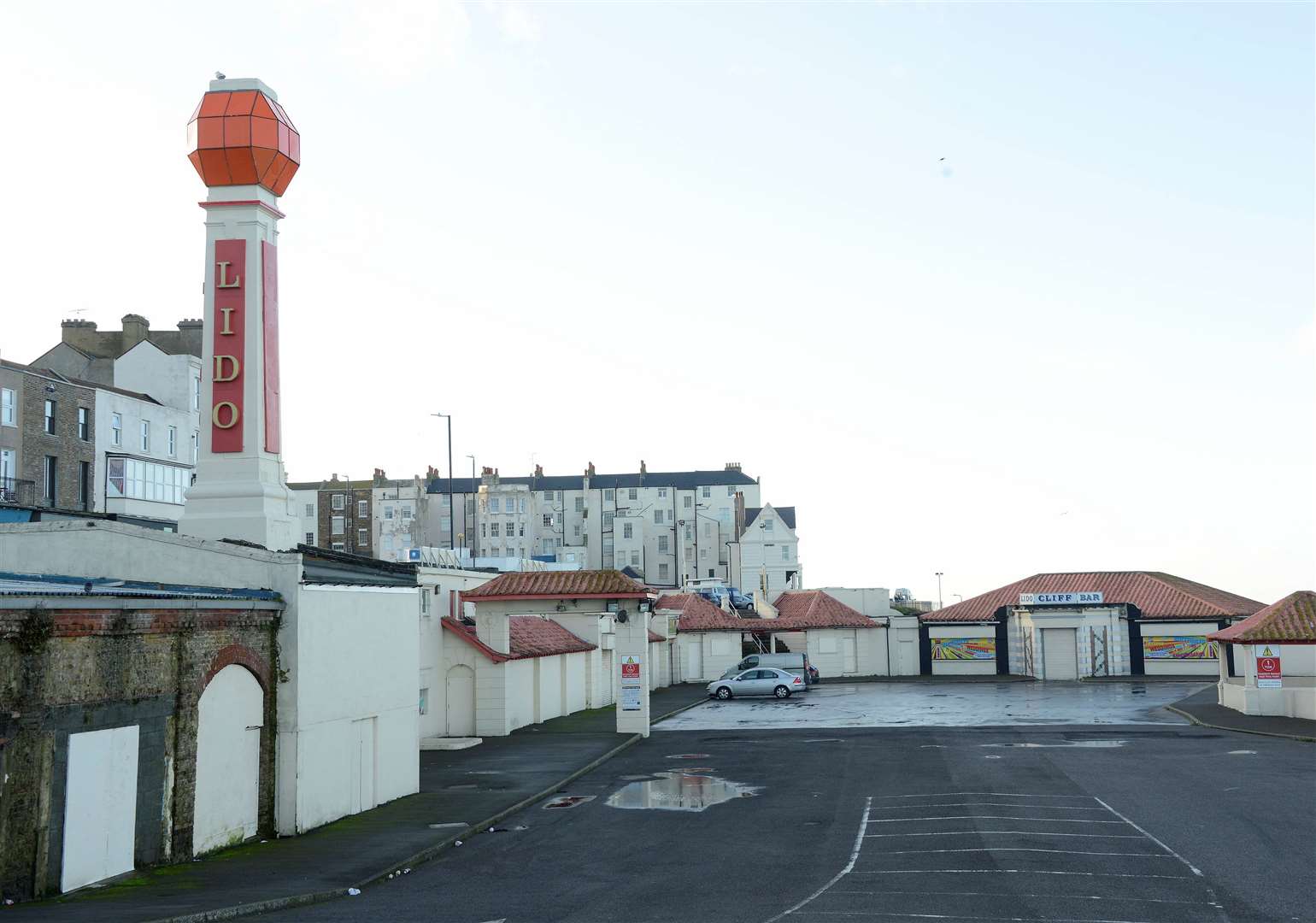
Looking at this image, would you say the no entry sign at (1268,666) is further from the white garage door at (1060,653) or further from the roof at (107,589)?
the roof at (107,589)

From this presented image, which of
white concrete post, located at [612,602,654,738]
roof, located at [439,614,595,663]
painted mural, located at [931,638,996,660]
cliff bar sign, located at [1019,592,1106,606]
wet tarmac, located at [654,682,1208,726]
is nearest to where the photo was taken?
roof, located at [439,614,595,663]

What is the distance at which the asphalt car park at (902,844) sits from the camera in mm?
15711

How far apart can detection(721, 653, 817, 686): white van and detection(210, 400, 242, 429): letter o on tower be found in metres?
36.9

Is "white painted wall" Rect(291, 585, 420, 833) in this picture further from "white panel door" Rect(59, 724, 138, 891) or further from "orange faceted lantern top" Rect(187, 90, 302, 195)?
"orange faceted lantern top" Rect(187, 90, 302, 195)

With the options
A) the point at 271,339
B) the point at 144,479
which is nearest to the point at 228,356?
the point at 271,339

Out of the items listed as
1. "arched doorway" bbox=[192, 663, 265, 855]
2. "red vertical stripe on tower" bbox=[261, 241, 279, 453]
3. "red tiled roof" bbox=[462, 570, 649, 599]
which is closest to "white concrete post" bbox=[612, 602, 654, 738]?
"red tiled roof" bbox=[462, 570, 649, 599]

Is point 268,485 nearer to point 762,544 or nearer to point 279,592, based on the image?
point 279,592

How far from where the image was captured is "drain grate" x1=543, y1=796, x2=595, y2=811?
25.9 meters

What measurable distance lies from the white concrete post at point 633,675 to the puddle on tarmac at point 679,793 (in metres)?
10.2

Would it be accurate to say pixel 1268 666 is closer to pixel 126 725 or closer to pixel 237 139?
pixel 237 139

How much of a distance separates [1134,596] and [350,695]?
55.5m

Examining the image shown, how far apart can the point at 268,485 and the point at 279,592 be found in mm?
5353

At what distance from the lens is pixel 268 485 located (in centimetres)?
2673

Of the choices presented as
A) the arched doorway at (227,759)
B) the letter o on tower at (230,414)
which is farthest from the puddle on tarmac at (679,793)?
the letter o on tower at (230,414)
